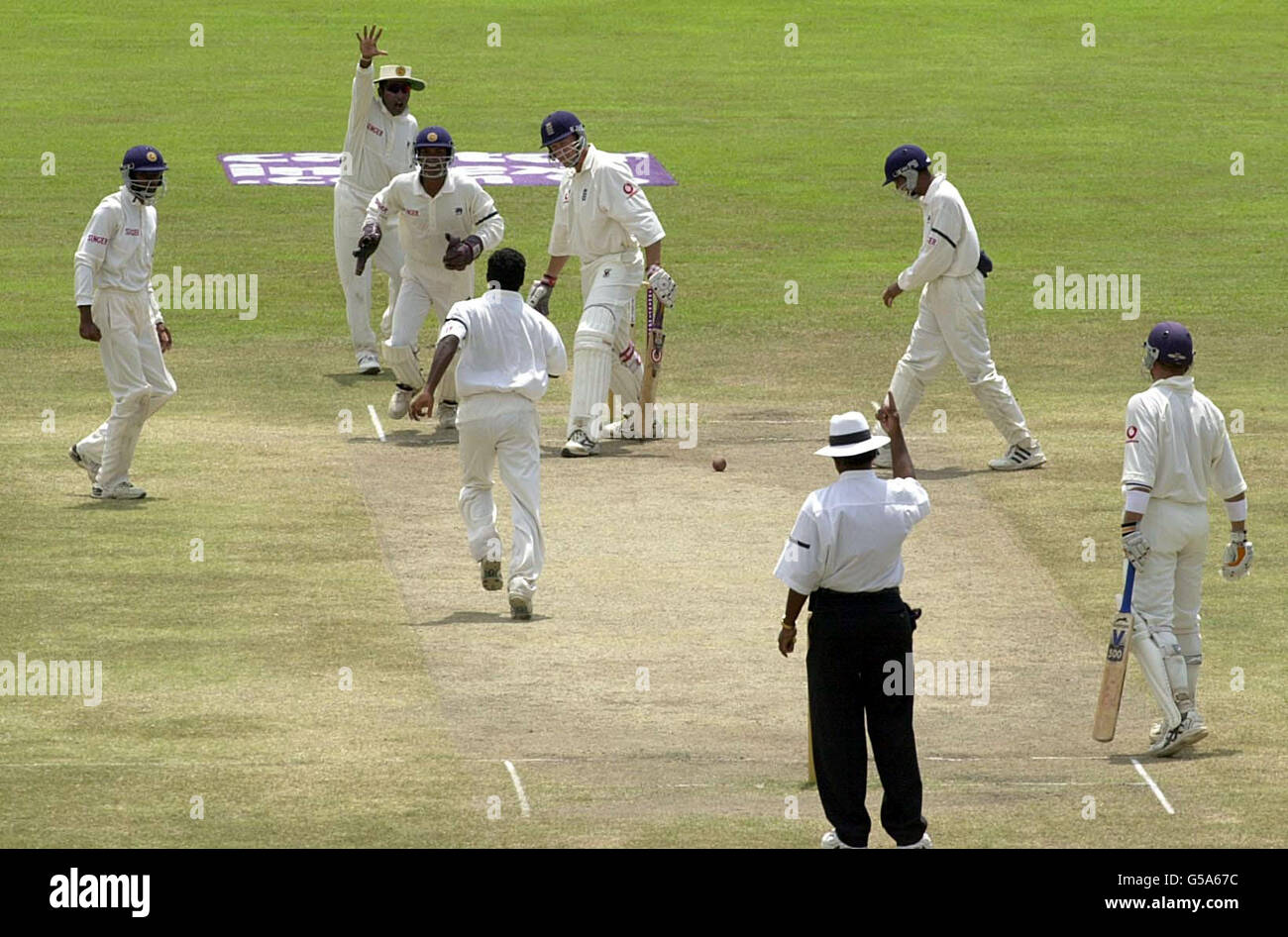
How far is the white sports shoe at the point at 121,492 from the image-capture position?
51.9 ft

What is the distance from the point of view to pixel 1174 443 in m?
11.0

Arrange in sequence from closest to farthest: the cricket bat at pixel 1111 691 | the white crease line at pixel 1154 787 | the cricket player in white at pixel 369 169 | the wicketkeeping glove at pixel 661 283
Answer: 1. the white crease line at pixel 1154 787
2. the cricket bat at pixel 1111 691
3. the wicketkeeping glove at pixel 661 283
4. the cricket player in white at pixel 369 169

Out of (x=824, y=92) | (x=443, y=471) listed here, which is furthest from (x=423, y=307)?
(x=824, y=92)

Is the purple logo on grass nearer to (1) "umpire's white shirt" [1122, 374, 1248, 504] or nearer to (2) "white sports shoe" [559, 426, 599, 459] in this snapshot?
(2) "white sports shoe" [559, 426, 599, 459]

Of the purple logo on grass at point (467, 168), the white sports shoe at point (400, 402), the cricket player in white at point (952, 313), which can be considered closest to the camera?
the cricket player in white at point (952, 313)

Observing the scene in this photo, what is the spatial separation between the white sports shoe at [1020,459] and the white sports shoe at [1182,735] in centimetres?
608

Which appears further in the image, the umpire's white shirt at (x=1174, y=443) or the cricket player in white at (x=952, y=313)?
the cricket player in white at (x=952, y=313)

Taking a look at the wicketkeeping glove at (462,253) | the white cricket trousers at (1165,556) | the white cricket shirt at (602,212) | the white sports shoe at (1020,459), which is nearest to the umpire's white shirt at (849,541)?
the white cricket trousers at (1165,556)

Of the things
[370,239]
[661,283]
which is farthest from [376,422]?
[661,283]

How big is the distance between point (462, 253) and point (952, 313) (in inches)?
143

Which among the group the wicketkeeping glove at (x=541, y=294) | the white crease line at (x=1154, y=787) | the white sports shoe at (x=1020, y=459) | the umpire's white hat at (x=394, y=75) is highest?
the umpire's white hat at (x=394, y=75)

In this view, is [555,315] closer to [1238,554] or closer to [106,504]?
[106,504]

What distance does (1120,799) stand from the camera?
1020 centimetres

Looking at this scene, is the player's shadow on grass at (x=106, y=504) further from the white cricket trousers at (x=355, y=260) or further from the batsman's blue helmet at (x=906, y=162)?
the batsman's blue helmet at (x=906, y=162)
